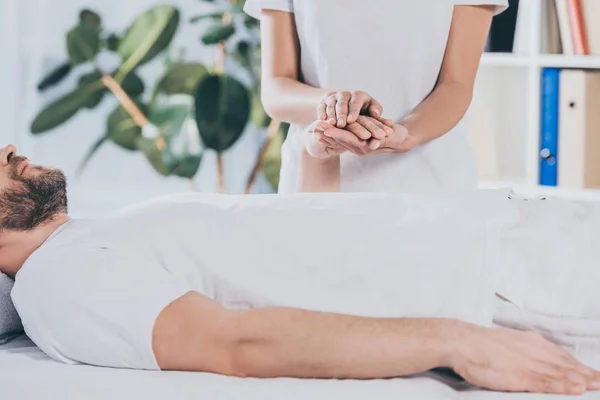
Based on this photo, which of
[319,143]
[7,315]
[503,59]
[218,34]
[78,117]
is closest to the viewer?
[7,315]

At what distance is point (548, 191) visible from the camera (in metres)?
2.88

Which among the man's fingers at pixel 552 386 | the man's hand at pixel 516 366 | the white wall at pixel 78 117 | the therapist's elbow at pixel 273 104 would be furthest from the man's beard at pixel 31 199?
the white wall at pixel 78 117

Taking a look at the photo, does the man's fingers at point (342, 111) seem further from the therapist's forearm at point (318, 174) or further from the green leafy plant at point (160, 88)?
the green leafy plant at point (160, 88)

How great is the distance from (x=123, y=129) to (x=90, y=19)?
445 mm

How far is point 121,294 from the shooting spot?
49.4 inches

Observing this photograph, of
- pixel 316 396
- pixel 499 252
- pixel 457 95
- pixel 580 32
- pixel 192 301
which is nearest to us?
pixel 316 396

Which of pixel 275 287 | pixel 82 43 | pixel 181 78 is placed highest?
pixel 82 43

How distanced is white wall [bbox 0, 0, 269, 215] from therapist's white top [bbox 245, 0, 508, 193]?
1809mm

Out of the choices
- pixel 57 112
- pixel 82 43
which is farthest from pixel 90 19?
pixel 57 112

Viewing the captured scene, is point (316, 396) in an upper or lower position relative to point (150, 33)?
lower

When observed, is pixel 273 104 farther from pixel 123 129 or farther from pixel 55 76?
pixel 55 76

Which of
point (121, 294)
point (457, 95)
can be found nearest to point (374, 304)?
point (121, 294)

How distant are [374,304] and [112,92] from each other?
7.70 feet

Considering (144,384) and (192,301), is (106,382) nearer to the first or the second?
(144,384)
